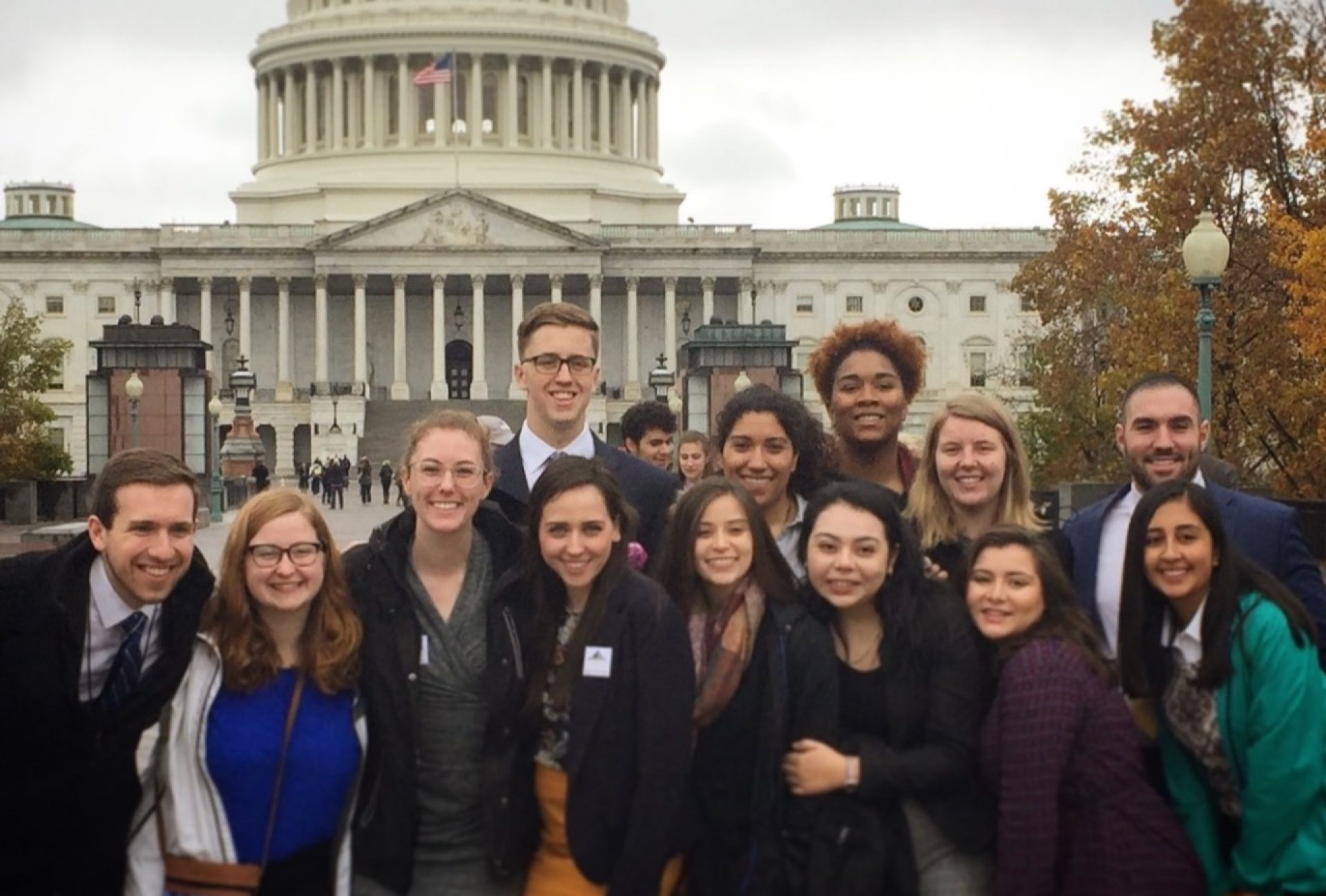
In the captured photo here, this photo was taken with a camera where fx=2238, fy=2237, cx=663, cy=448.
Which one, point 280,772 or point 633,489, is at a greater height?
point 633,489

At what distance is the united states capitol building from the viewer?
106 metres

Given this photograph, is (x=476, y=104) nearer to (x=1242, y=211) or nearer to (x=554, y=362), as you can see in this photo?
(x=1242, y=211)

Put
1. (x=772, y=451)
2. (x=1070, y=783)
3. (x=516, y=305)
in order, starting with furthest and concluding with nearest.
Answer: (x=516, y=305), (x=772, y=451), (x=1070, y=783)

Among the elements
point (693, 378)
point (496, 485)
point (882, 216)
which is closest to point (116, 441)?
point (693, 378)

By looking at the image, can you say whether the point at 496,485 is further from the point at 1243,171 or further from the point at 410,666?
the point at 1243,171

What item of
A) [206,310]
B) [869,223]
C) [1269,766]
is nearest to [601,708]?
[1269,766]

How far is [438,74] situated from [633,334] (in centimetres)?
1528

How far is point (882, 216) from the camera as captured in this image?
15575 cm

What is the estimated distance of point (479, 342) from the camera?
107m

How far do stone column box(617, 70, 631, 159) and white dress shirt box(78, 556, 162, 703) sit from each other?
116264 mm

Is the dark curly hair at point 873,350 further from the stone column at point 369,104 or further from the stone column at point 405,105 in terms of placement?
the stone column at point 369,104

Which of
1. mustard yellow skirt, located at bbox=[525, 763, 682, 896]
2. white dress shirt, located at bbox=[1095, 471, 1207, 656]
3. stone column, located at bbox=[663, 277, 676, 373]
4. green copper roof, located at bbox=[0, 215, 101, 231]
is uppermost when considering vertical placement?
green copper roof, located at bbox=[0, 215, 101, 231]

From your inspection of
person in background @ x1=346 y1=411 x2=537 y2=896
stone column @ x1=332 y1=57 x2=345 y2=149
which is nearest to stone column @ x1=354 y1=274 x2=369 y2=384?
stone column @ x1=332 y1=57 x2=345 y2=149

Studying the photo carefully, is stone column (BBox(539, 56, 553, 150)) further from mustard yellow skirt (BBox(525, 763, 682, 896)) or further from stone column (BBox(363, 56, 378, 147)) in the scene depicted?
mustard yellow skirt (BBox(525, 763, 682, 896))
